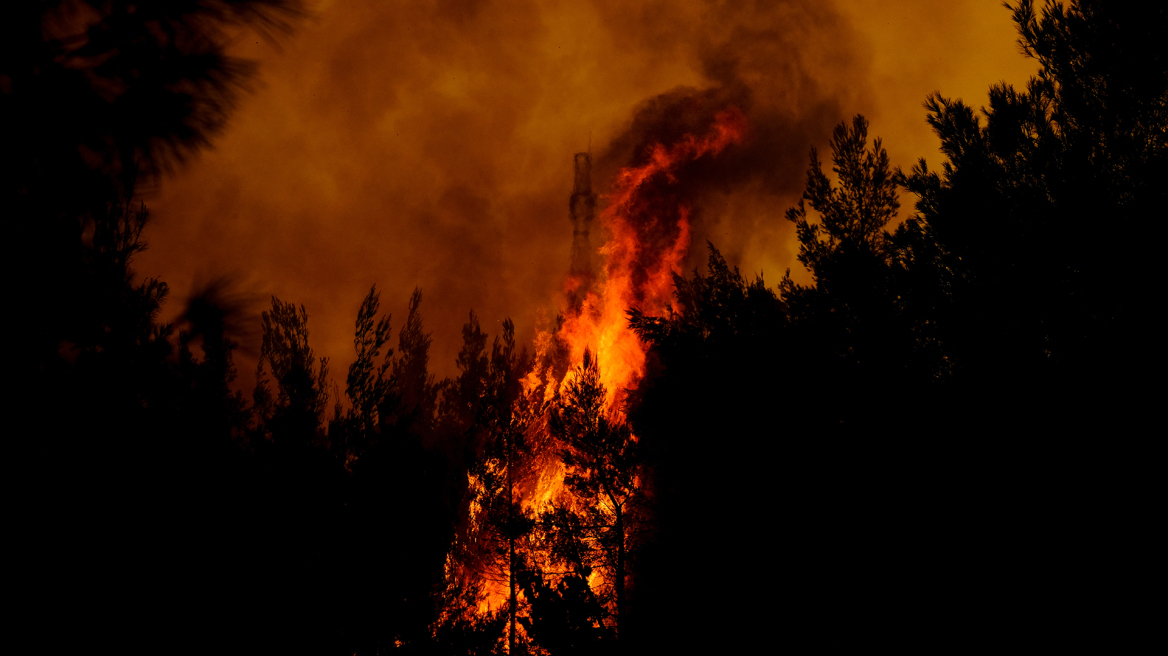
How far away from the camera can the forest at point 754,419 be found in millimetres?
3414

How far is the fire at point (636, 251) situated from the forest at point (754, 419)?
415 inches

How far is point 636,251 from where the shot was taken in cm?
2002

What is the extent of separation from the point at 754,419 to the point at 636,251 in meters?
14.0

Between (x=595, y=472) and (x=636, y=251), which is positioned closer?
(x=595, y=472)

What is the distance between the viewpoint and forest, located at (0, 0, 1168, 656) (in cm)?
341

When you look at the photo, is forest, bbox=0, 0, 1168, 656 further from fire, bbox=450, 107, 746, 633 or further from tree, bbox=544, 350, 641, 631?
fire, bbox=450, 107, 746, 633

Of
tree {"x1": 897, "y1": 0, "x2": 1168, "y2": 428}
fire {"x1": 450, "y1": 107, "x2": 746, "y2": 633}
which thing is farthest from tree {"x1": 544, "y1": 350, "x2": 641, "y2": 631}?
tree {"x1": 897, "y1": 0, "x2": 1168, "y2": 428}

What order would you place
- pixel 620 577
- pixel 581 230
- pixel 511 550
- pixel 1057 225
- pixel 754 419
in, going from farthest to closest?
pixel 581 230
pixel 511 550
pixel 620 577
pixel 754 419
pixel 1057 225

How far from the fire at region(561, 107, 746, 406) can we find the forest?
10539mm

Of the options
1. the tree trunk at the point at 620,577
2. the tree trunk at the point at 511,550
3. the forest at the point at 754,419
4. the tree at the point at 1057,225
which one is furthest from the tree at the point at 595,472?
the tree at the point at 1057,225

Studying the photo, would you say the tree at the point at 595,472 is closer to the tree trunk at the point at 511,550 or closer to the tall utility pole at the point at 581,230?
the tree trunk at the point at 511,550

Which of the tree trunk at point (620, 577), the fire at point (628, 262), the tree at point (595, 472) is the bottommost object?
the tree trunk at point (620, 577)

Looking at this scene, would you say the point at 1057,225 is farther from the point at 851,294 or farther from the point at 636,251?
the point at 636,251

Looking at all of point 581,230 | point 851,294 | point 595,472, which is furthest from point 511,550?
point 581,230
